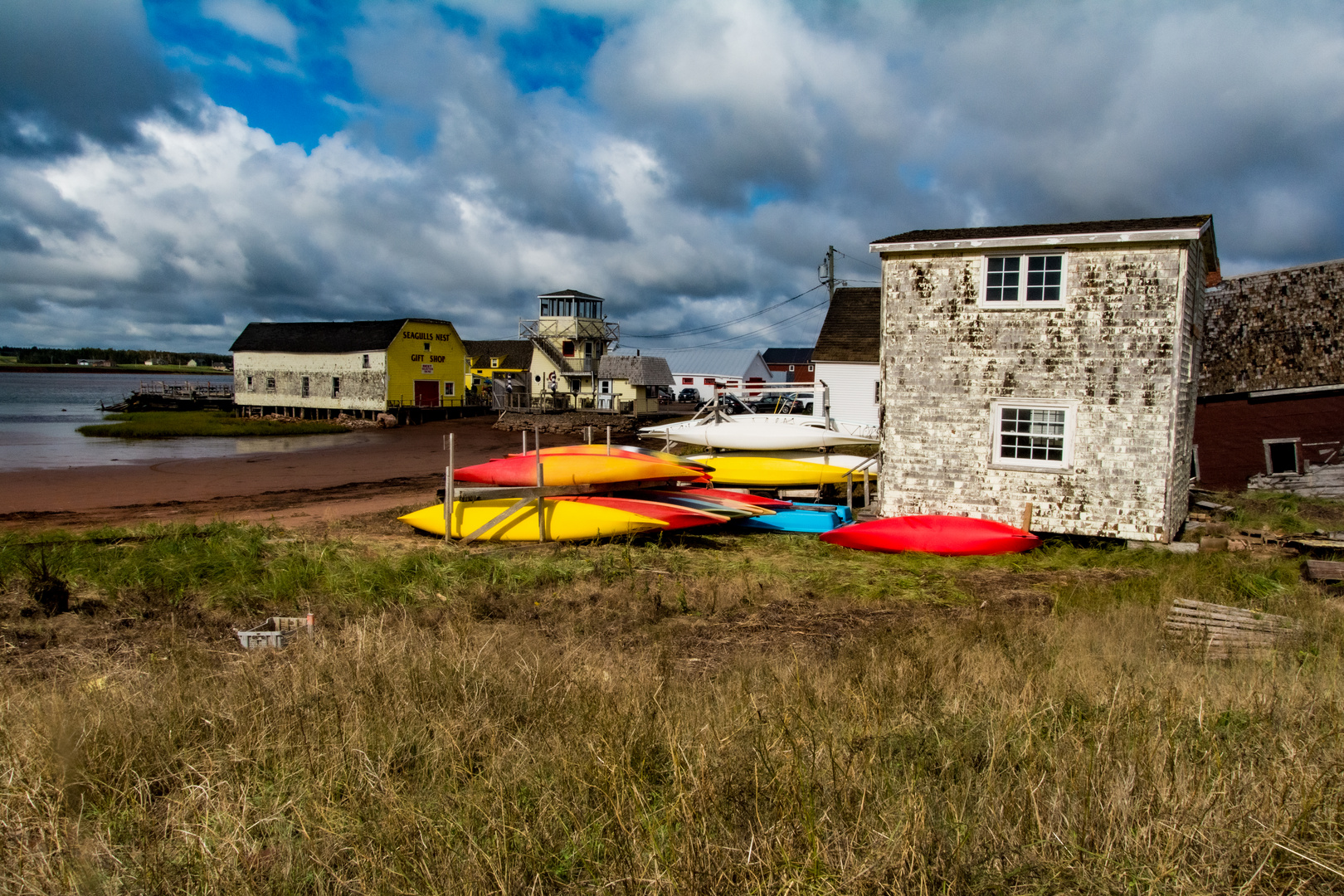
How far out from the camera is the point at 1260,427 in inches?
806

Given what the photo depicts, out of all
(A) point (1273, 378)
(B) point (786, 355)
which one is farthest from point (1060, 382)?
(B) point (786, 355)

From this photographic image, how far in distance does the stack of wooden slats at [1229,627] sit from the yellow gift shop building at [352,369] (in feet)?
161

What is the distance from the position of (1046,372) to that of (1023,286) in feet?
5.22

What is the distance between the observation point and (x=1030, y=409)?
14156 mm

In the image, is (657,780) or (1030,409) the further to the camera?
(1030,409)

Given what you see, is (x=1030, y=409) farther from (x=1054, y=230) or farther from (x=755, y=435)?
(x=755, y=435)

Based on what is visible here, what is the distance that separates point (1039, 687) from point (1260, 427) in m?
Result: 19.9

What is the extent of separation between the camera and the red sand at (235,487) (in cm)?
1748

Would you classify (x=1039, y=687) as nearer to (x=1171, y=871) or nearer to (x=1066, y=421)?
(x=1171, y=871)

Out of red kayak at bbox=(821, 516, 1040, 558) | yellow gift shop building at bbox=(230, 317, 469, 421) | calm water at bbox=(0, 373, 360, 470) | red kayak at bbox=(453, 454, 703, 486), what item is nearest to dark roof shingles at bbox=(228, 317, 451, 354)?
yellow gift shop building at bbox=(230, 317, 469, 421)

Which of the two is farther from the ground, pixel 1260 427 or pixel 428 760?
pixel 1260 427

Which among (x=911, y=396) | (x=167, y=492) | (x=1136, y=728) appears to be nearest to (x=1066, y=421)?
(x=911, y=396)

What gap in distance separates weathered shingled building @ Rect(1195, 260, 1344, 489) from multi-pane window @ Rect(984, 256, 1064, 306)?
10408mm

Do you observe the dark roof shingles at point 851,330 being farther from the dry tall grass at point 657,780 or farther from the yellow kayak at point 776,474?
the dry tall grass at point 657,780
